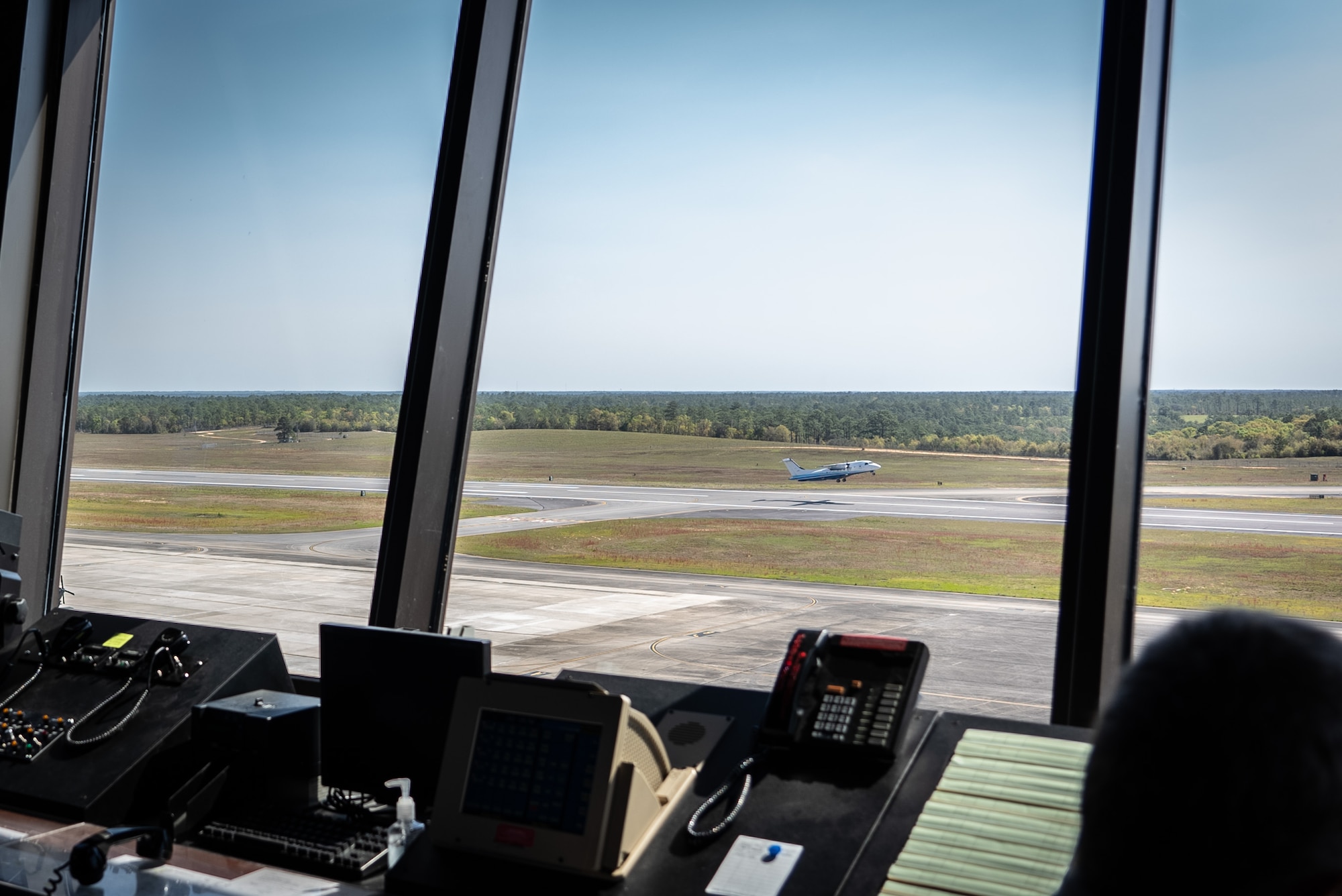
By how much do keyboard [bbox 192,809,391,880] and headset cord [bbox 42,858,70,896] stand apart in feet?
Result: 0.71

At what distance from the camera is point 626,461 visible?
3.19m

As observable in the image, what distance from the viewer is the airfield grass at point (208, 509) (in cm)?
330

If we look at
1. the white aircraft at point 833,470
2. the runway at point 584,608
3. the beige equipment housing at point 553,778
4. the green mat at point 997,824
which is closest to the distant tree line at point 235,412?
the runway at point 584,608

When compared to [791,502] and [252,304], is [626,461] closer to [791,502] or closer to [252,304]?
[791,502]

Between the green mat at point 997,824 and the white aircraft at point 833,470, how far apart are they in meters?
1.05

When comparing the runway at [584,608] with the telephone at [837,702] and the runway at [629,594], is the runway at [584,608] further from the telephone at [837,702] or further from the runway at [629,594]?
the telephone at [837,702]

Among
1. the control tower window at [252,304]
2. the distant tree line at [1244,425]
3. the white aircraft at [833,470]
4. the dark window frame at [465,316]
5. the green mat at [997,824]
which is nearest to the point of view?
the green mat at [997,824]

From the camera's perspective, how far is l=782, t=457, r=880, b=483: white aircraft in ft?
8.55

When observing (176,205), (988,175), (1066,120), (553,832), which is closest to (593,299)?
(988,175)

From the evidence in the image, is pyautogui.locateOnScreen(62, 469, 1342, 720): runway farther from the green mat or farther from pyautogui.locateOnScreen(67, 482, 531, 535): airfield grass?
the green mat

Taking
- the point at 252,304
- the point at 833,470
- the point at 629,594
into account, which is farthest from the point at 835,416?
the point at 252,304

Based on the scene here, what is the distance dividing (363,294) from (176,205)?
3.50 ft

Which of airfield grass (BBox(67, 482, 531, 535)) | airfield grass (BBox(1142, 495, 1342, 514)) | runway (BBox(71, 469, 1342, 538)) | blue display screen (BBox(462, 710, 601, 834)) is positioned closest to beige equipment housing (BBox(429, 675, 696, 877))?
blue display screen (BBox(462, 710, 601, 834))

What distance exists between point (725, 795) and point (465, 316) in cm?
158
